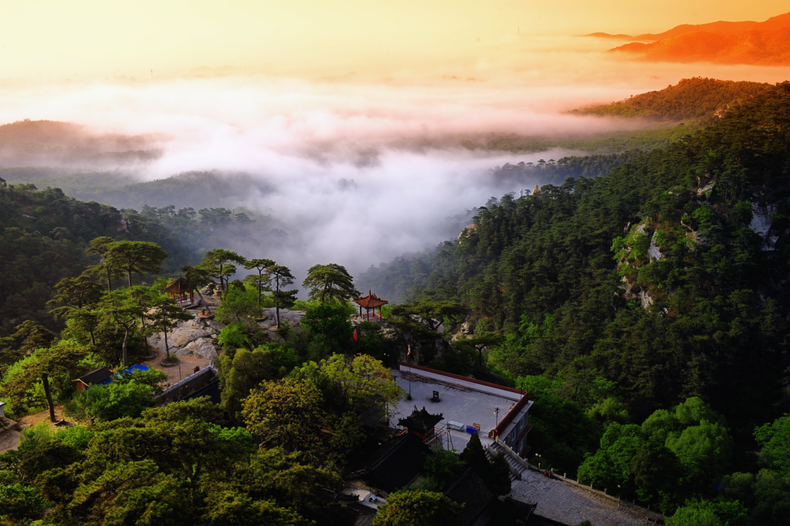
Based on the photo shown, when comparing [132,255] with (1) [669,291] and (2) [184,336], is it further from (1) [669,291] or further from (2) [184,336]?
(1) [669,291]

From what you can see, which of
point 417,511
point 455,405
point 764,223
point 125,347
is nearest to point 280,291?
point 125,347

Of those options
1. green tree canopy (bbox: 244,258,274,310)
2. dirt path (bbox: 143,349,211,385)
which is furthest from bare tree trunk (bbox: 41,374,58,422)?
green tree canopy (bbox: 244,258,274,310)

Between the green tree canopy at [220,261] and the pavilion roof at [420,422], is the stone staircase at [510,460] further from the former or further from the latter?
the green tree canopy at [220,261]

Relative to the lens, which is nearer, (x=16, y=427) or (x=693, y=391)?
(x=16, y=427)

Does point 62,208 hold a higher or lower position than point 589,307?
higher

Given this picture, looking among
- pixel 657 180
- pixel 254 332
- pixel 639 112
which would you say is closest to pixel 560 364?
pixel 657 180

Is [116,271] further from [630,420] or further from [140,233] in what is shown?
[140,233]
